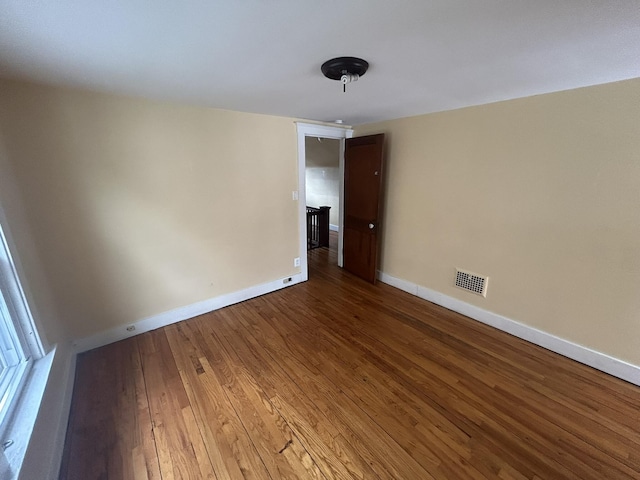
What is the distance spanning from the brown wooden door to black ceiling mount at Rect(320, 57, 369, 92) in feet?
5.39

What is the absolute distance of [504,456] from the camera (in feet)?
4.60

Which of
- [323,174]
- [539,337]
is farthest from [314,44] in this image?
[323,174]

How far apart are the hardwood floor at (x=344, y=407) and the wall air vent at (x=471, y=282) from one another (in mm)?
354

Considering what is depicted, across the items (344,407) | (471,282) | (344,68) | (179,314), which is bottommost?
(344,407)

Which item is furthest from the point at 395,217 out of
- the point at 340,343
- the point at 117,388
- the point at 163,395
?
the point at 117,388

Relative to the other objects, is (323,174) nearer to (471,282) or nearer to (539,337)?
(471,282)

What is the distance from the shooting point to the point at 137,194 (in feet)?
7.30

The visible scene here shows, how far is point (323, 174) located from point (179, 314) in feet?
15.1

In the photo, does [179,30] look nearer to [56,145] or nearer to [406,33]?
[406,33]

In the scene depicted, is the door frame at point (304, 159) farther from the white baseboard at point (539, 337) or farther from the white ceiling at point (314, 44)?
the white baseboard at point (539, 337)

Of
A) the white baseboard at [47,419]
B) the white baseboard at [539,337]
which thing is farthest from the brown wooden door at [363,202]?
the white baseboard at [47,419]

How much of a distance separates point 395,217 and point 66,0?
312 cm

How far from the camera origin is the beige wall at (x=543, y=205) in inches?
71.4

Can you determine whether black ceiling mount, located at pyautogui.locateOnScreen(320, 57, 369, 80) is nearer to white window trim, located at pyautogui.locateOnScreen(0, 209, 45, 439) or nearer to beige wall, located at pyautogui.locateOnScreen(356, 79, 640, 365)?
beige wall, located at pyautogui.locateOnScreen(356, 79, 640, 365)
